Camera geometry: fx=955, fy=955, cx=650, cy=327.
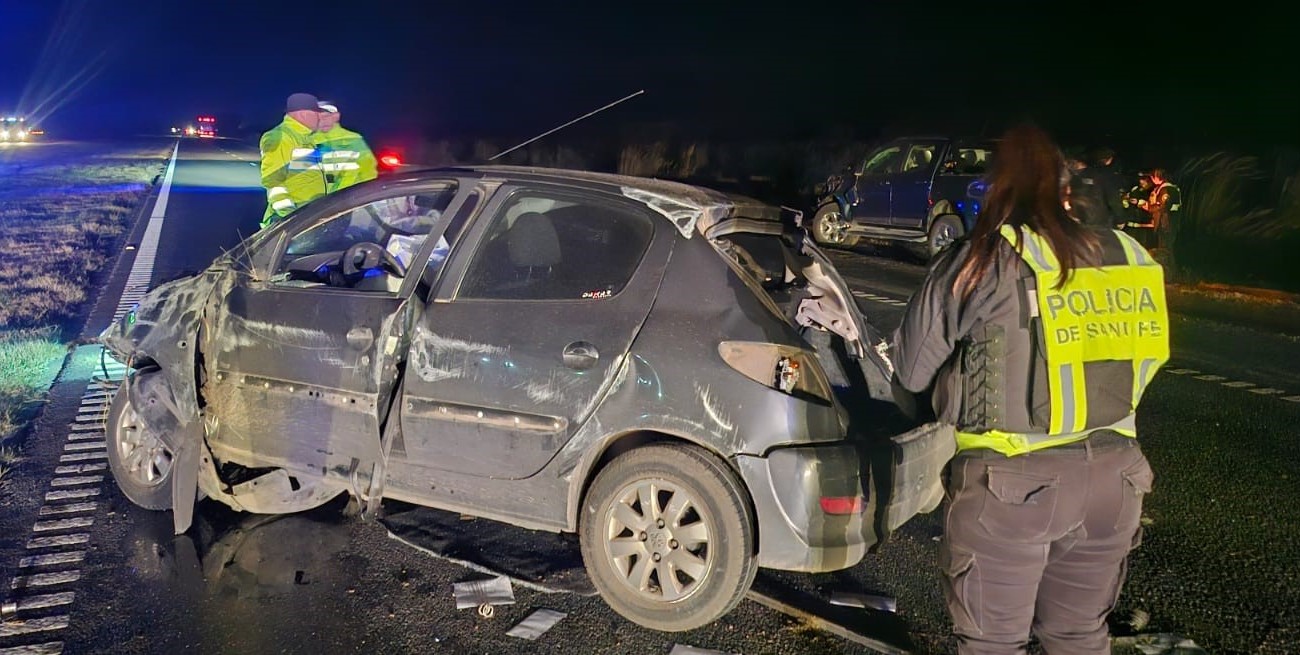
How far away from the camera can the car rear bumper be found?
3.38 metres

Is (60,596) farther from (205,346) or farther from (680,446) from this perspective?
(680,446)

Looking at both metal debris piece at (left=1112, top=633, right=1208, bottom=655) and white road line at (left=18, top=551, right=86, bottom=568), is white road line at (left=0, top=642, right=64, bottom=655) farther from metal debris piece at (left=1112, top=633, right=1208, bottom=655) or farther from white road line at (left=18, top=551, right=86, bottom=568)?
metal debris piece at (left=1112, top=633, right=1208, bottom=655)

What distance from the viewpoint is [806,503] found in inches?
134

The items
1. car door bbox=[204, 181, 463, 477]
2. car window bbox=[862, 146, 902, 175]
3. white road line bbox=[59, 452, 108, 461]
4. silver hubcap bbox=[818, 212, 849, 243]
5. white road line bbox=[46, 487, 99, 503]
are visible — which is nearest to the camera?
car door bbox=[204, 181, 463, 477]

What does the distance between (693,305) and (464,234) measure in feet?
3.43

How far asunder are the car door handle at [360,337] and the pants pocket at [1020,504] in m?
2.51

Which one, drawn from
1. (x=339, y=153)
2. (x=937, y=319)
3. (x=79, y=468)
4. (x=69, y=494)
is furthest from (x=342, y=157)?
(x=937, y=319)

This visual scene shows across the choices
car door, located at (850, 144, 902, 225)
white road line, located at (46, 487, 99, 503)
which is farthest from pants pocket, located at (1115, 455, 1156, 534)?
car door, located at (850, 144, 902, 225)

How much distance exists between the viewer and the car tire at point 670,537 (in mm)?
3445

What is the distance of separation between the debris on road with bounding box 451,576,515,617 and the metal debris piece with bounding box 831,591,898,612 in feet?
4.34

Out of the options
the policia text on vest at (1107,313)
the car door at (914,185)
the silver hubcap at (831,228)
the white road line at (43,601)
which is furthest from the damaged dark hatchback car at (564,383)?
the silver hubcap at (831,228)

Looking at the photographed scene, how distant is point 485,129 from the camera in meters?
54.2

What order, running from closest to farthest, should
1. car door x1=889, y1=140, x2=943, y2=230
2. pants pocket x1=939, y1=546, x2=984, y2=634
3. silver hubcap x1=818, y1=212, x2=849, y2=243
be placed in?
pants pocket x1=939, y1=546, x2=984, y2=634 → car door x1=889, y1=140, x2=943, y2=230 → silver hubcap x1=818, y1=212, x2=849, y2=243

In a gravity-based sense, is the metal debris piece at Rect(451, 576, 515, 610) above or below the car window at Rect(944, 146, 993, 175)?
below
